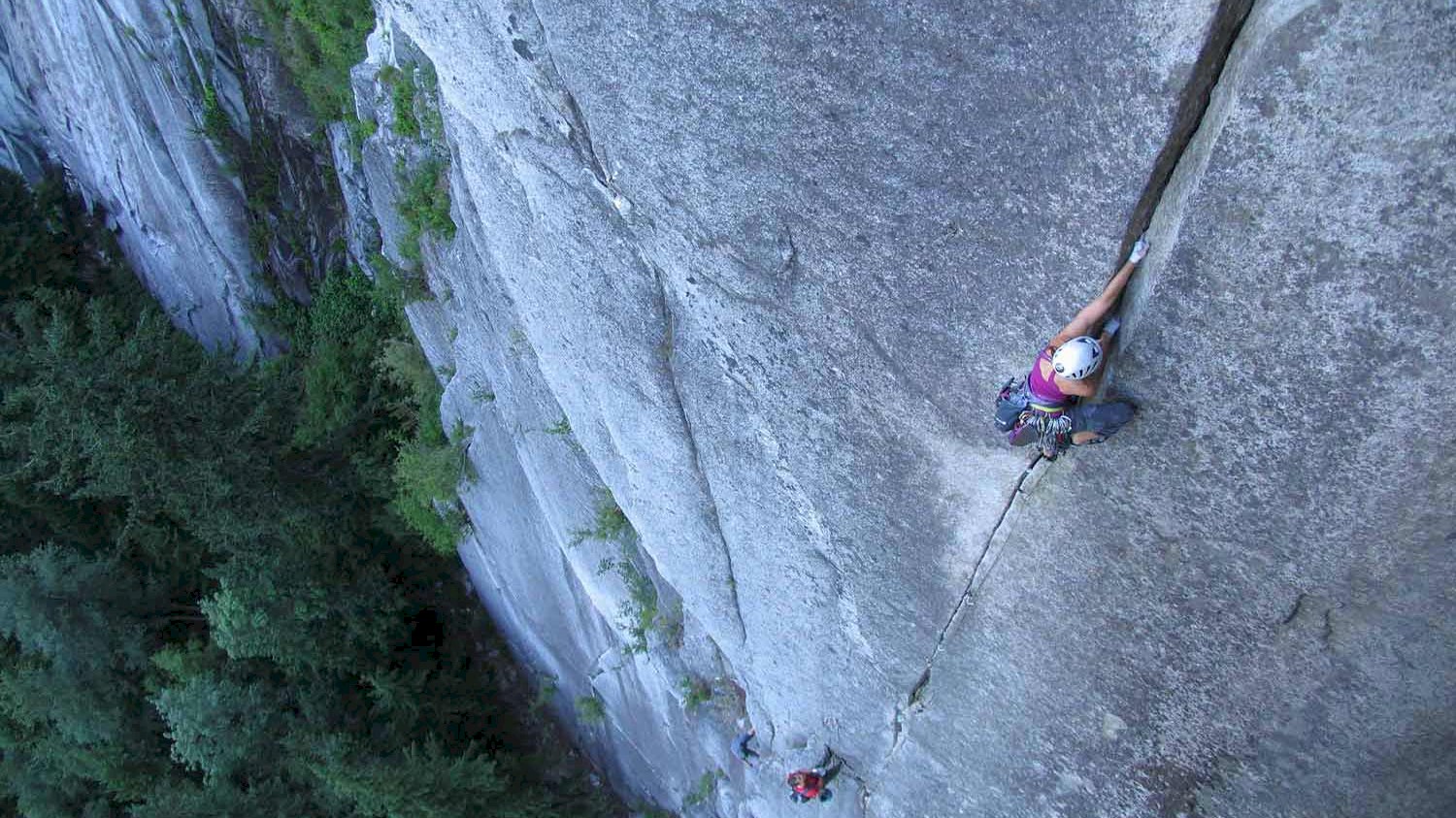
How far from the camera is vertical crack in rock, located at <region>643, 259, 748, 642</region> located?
5.25 m

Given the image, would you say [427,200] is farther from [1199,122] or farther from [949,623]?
[1199,122]

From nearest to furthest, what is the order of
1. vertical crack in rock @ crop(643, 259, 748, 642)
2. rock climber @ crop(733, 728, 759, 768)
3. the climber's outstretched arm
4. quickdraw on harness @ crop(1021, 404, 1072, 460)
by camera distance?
the climber's outstretched arm < quickdraw on harness @ crop(1021, 404, 1072, 460) < vertical crack in rock @ crop(643, 259, 748, 642) < rock climber @ crop(733, 728, 759, 768)

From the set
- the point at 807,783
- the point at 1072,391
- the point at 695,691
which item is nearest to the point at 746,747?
the point at 695,691

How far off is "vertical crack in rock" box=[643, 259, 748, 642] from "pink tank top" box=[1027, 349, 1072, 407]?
2336mm

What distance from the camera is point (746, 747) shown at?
746cm

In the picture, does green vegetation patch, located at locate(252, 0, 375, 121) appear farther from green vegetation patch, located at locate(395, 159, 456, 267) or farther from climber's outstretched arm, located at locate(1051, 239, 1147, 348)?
climber's outstretched arm, located at locate(1051, 239, 1147, 348)

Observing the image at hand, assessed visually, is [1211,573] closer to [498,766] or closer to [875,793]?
[875,793]

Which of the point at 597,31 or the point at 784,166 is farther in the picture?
the point at 597,31

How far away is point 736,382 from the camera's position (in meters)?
5.13

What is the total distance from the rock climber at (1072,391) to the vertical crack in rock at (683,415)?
2.21 metres

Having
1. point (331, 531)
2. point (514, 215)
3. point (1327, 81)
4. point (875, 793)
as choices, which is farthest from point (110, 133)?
point (1327, 81)

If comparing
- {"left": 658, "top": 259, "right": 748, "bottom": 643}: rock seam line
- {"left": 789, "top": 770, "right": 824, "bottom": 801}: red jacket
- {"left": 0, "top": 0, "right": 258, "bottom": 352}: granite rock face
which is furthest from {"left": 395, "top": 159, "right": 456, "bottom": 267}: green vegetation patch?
{"left": 789, "top": 770, "right": 824, "bottom": 801}: red jacket

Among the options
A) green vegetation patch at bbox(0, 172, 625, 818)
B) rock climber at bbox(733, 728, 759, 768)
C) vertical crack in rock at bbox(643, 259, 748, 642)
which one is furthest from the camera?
green vegetation patch at bbox(0, 172, 625, 818)

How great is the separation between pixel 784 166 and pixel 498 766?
908cm
